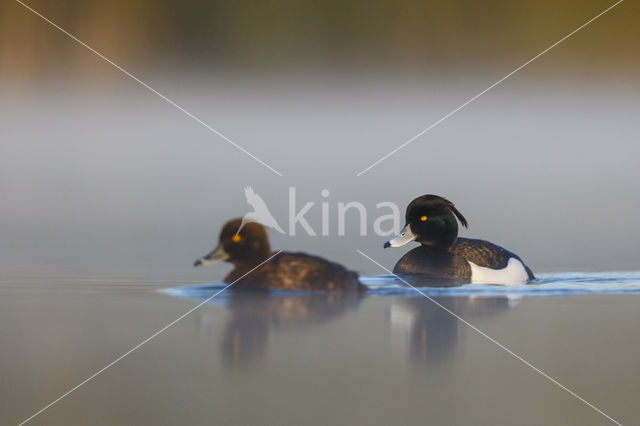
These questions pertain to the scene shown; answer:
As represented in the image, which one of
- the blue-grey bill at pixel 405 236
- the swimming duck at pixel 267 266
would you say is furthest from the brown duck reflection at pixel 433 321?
the blue-grey bill at pixel 405 236

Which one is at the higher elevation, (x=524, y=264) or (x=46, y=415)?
(x=524, y=264)

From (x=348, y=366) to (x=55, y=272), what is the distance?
7.56 feet

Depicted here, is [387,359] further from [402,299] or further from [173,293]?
[173,293]

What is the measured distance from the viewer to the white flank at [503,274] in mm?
4121

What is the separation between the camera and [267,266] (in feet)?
12.6

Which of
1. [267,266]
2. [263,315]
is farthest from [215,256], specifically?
[263,315]

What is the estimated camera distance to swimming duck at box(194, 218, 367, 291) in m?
3.76

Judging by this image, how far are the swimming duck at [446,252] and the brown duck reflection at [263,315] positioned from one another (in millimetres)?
673

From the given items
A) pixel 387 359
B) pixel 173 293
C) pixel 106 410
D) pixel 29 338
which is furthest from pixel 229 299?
pixel 106 410

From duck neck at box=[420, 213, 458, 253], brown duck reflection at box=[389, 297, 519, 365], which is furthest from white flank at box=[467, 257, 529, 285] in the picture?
brown duck reflection at box=[389, 297, 519, 365]

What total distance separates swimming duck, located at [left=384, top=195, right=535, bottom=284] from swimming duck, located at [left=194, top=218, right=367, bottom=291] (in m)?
0.52

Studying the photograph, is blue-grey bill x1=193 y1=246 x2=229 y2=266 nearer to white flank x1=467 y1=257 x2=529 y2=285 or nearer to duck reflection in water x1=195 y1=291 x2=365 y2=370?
duck reflection in water x1=195 y1=291 x2=365 y2=370

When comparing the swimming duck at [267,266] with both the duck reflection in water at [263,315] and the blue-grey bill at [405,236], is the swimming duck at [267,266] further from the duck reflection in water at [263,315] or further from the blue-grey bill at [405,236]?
the blue-grey bill at [405,236]

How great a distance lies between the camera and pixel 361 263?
177 inches
